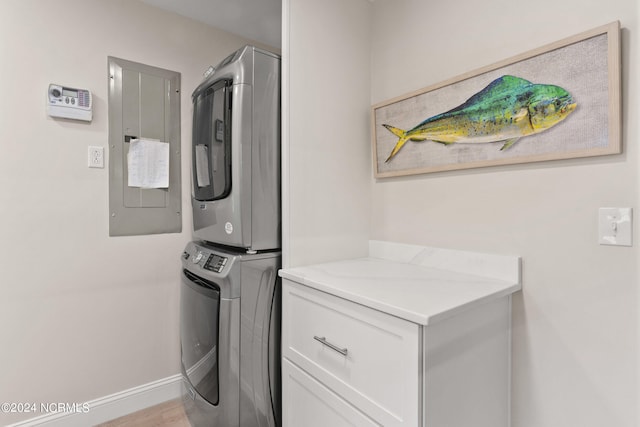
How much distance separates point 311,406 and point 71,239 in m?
1.45

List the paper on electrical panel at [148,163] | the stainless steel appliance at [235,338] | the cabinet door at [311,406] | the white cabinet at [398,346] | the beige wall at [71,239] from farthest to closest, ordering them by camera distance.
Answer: the paper on electrical panel at [148,163], the beige wall at [71,239], the stainless steel appliance at [235,338], the cabinet door at [311,406], the white cabinet at [398,346]

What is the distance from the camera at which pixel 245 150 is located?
1.41m

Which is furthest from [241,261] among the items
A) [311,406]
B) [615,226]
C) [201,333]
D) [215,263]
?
[615,226]

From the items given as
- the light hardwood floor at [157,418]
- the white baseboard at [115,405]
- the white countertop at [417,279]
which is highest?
the white countertop at [417,279]

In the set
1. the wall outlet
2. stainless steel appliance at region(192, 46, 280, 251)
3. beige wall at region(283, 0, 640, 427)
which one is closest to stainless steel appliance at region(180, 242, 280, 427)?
stainless steel appliance at region(192, 46, 280, 251)

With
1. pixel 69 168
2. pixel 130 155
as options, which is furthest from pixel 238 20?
pixel 69 168

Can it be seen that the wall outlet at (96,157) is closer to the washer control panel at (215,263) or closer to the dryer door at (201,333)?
the dryer door at (201,333)

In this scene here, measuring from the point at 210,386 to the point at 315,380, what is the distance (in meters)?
0.57

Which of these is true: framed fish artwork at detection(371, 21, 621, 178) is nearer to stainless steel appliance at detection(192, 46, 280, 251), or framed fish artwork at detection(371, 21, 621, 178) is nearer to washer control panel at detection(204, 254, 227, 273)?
stainless steel appliance at detection(192, 46, 280, 251)

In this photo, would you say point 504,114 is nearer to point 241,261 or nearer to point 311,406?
point 241,261

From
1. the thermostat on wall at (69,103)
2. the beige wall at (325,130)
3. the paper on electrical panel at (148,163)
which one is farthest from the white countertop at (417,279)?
the thermostat on wall at (69,103)

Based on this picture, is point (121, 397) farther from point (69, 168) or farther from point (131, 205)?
point (69, 168)

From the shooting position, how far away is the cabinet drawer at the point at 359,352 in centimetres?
87

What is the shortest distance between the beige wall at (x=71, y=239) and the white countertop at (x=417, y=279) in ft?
3.53
